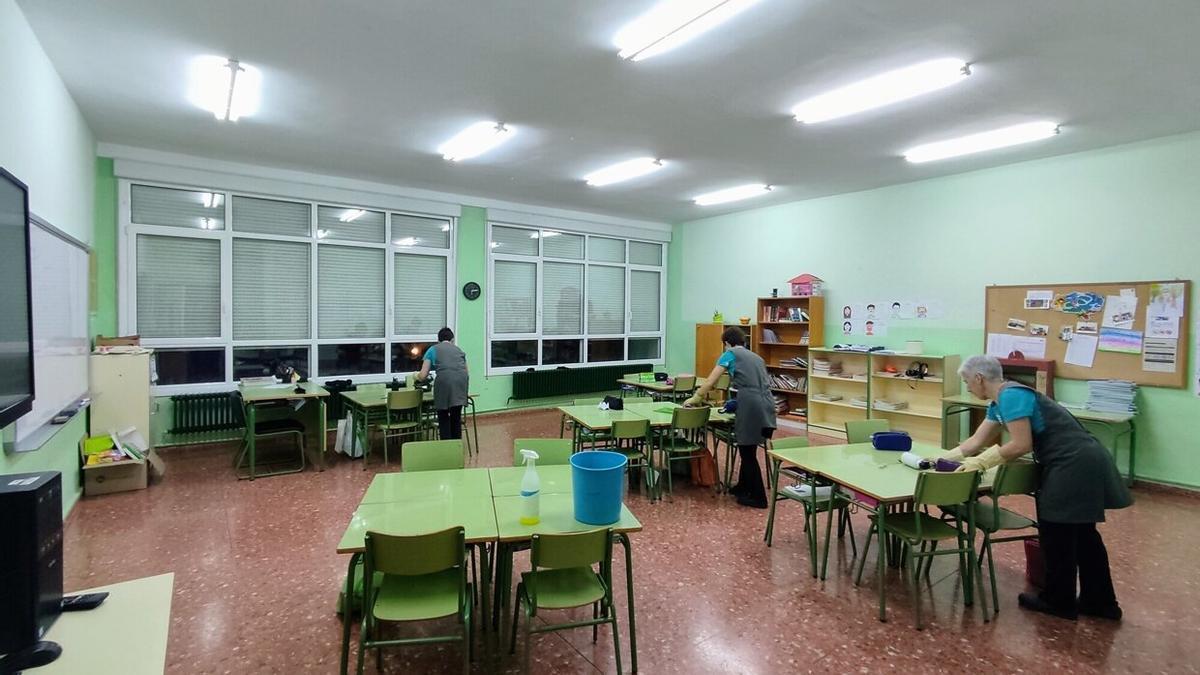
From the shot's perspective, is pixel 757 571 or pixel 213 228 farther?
pixel 213 228

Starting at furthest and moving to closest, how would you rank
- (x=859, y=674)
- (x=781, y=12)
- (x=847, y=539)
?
(x=847, y=539), (x=781, y=12), (x=859, y=674)

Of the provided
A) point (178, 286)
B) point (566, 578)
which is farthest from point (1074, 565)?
point (178, 286)

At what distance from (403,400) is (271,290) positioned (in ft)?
8.53

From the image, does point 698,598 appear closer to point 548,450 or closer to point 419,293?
point 548,450

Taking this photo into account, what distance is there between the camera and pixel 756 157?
601 centimetres

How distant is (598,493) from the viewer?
240 cm

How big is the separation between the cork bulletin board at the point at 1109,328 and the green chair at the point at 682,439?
3820 mm

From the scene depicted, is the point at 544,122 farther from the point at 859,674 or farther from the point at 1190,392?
the point at 1190,392

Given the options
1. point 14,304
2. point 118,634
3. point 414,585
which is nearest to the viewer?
point 118,634

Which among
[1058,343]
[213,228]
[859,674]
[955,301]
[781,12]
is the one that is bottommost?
[859,674]

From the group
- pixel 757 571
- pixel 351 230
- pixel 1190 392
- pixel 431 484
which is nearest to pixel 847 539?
pixel 757 571

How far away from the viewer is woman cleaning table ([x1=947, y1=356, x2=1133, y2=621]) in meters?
2.90

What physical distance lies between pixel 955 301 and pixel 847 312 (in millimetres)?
1353

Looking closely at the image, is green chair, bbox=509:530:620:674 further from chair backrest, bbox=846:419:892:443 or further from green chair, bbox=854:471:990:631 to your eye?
chair backrest, bbox=846:419:892:443
